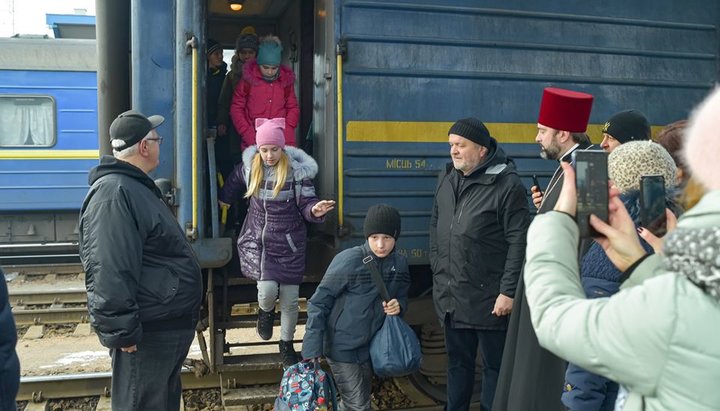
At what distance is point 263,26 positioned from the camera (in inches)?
250

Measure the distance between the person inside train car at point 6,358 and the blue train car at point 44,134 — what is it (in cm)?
947

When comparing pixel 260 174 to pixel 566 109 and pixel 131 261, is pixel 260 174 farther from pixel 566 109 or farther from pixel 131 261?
pixel 566 109

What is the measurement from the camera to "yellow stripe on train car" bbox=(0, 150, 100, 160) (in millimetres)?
10906

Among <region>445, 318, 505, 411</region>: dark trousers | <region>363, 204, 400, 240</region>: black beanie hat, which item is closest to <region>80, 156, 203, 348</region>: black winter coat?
<region>363, 204, 400, 240</region>: black beanie hat

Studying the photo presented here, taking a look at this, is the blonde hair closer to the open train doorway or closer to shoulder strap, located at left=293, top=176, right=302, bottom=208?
shoulder strap, located at left=293, top=176, right=302, bottom=208

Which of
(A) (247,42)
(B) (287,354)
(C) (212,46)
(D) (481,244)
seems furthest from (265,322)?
(C) (212,46)

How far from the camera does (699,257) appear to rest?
1218 millimetres

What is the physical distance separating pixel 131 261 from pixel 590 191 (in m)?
2.10

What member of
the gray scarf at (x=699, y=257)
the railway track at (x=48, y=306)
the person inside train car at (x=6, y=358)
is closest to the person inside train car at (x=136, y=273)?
the person inside train car at (x=6, y=358)

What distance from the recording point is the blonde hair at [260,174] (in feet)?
14.1

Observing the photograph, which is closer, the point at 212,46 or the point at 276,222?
the point at 276,222

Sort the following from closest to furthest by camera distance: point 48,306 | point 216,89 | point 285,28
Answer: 1. point 216,89
2. point 285,28
3. point 48,306

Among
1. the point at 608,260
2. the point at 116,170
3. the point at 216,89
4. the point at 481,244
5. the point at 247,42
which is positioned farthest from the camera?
the point at 216,89

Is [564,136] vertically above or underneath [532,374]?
above
